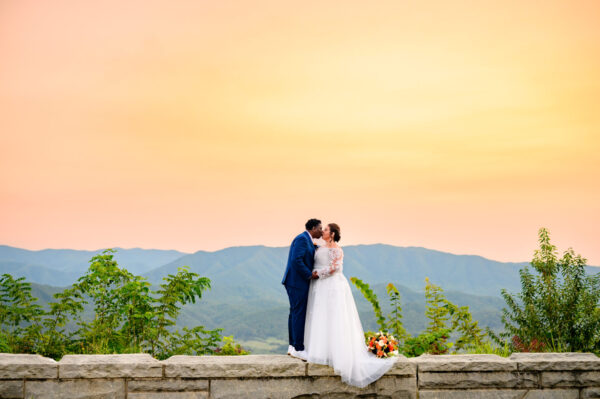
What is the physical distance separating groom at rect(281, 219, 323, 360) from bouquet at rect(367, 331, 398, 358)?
1.02 meters

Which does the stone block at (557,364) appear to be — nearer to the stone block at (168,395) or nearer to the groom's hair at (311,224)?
the groom's hair at (311,224)

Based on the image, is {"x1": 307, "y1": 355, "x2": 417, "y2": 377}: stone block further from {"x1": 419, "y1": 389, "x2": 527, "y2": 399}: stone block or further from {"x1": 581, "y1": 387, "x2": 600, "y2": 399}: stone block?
{"x1": 581, "y1": 387, "x2": 600, "y2": 399}: stone block

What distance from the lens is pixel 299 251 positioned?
310 inches

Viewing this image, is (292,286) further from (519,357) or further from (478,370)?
(519,357)

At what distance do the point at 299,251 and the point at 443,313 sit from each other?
160 inches

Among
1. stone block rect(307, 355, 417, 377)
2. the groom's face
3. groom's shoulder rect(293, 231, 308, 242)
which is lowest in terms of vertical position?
stone block rect(307, 355, 417, 377)

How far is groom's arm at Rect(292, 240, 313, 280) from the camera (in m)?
7.81

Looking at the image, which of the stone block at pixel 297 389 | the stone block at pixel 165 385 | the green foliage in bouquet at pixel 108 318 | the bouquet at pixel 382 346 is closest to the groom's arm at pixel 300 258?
the bouquet at pixel 382 346

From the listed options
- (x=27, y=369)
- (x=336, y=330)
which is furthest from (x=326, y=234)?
(x=27, y=369)

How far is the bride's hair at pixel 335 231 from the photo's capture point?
7.89m

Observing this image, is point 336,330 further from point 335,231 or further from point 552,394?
point 552,394

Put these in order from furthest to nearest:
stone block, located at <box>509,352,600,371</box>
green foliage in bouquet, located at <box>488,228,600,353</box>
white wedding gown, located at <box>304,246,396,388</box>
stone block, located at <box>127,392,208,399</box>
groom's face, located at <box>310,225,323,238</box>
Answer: green foliage in bouquet, located at <box>488,228,600,353</box>, groom's face, located at <box>310,225,323,238</box>, stone block, located at <box>509,352,600,371</box>, white wedding gown, located at <box>304,246,396,388</box>, stone block, located at <box>127,392,208,399</box>

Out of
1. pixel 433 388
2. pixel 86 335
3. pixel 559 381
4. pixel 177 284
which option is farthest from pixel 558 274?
pixel 86 335

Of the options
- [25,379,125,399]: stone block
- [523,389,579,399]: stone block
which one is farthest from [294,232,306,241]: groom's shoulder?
[523,389,579,399]: stone block
